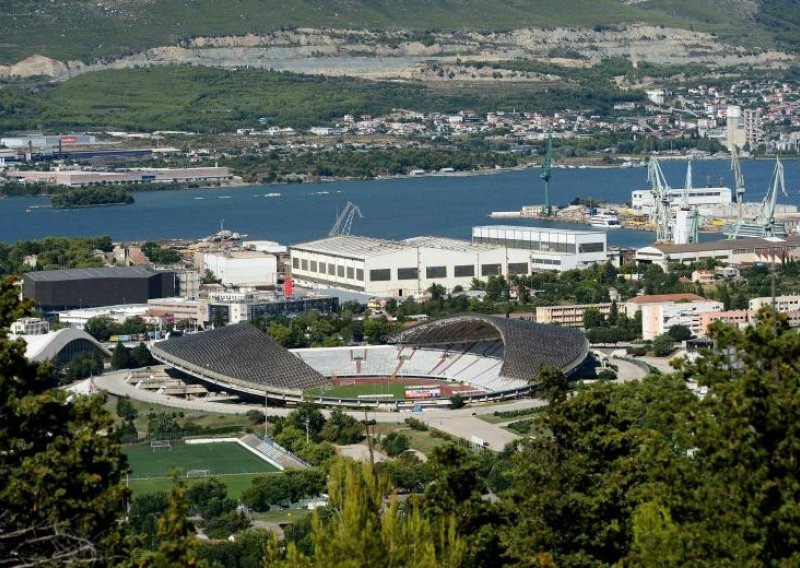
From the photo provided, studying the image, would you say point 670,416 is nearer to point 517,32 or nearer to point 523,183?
point 523,183

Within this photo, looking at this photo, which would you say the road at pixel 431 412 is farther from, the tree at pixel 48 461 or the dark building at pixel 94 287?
the tree at pixel 48 461

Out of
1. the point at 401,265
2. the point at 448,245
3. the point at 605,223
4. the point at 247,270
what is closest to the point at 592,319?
the point at 401,265

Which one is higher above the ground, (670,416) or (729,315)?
(670,416)

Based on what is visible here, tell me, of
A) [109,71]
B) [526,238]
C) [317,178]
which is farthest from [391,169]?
[526,238]

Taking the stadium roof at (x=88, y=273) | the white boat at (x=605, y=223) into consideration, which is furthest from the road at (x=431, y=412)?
the white boat at (x=605, y=223)

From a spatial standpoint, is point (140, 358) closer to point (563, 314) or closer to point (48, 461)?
point (563, 314)

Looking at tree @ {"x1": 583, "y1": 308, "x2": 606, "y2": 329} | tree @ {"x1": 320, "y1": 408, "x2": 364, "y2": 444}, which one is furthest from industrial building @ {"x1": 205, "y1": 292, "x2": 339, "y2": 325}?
tree @ {"x1": 320, "y1": 408, "x2": 364, "y2": 444}
